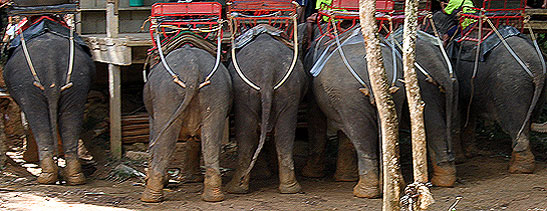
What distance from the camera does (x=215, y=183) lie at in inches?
283

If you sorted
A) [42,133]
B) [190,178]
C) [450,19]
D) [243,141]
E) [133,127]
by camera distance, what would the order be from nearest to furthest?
[243,141], [42,133], [190,178], [450,19], [133,127]

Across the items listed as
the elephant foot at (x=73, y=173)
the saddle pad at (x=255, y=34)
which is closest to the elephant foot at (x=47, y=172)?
the elephant foot at (x=73, y=173)

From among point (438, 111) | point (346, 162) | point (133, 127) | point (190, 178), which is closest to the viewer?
point (438, 111)

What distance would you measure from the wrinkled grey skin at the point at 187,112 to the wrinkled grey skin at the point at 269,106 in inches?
9.5

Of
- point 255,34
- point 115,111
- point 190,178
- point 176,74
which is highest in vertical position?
point 255,34

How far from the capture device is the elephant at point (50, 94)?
7.77 meters

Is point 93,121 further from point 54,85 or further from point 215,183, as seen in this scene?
point 215,183

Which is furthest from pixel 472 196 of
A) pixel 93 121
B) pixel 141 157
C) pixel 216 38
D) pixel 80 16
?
pixel 80 16

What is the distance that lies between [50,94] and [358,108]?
2.98 meters

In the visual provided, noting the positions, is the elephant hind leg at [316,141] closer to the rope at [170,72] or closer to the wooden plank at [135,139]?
the rope at [170,72]

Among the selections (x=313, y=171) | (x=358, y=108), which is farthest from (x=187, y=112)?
(x=313, y=171)

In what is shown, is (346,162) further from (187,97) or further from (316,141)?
(187,97)

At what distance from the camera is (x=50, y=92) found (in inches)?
305

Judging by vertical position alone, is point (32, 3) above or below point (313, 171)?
above
